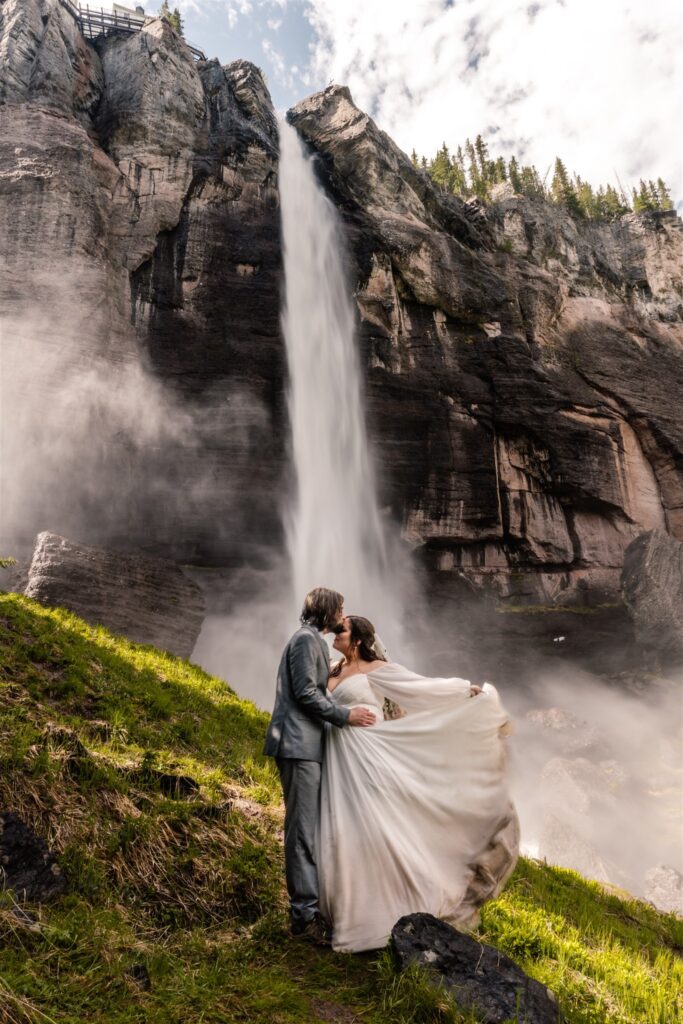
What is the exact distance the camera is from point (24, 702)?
21.8 feet

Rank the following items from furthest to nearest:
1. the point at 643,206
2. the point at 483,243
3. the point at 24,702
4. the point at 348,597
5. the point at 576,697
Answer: the point at 643,206
the point at 483,243
the point at 576,697
the point at 348,597
the point at 24,702

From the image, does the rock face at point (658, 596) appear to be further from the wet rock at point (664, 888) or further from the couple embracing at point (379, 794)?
the couple embracing at point (379, 794)

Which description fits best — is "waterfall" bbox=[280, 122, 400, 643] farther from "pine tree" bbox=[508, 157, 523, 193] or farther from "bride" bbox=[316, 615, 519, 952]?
"pine tree" bbox=[508, 157, 523, 193]

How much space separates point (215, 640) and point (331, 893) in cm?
1515

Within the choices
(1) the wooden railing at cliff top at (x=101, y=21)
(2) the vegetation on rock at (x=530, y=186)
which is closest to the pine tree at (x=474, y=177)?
(2) the vegetation on rock at (x=530, y=186)

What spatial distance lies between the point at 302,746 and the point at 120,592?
10.7m

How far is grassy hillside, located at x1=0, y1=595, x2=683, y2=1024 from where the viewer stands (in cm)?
321

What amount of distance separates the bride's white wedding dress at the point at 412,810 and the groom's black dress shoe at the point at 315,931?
95 mm

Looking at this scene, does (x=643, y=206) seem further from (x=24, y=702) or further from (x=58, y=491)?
(x=24, y=702)

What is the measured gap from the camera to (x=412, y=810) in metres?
4.14

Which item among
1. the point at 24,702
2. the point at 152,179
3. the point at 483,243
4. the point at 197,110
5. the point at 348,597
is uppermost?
the point at 197,110

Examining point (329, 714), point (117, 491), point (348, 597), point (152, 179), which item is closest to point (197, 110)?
point (152, 179)

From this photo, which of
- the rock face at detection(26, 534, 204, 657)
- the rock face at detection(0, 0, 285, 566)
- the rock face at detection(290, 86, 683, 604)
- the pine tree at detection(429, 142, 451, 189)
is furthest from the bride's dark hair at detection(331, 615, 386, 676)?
the pine tree at detection(429, 142, 451, 189)

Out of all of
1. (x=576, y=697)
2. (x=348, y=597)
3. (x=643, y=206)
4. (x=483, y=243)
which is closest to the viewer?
(x=348, y=597)
